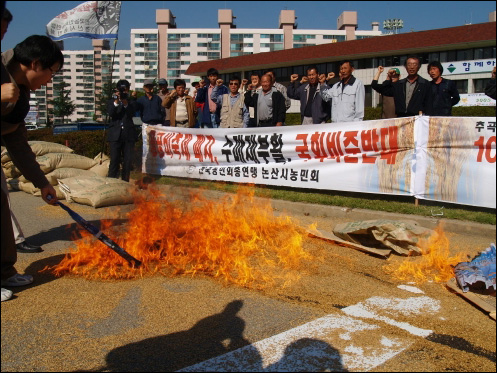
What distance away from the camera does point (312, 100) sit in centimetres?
938

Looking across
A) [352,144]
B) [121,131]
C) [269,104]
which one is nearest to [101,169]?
[121,131]

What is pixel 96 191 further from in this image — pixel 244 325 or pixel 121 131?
pixel 244 325

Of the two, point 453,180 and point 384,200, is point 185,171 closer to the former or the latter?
point 384,200

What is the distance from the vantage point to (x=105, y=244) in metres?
4.42

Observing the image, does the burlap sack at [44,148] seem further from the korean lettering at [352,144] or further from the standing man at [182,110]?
the korean lettering at [352,144]

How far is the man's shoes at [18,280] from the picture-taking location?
4066 mm

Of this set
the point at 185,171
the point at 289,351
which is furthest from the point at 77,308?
the point at 185,171

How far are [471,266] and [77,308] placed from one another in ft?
10.9

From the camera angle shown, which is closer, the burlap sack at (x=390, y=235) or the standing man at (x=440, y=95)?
the burlap sack at (x=390, y=235)

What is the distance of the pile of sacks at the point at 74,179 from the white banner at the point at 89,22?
9.21 ft

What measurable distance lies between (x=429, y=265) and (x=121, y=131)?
729cm

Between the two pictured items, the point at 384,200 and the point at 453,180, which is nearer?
the point at 453,180

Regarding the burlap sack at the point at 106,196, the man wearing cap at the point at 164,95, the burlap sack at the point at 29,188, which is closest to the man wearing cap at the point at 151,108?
the man wearing cap at the point at 164,95

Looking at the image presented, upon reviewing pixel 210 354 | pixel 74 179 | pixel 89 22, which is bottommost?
pixel 210 354
